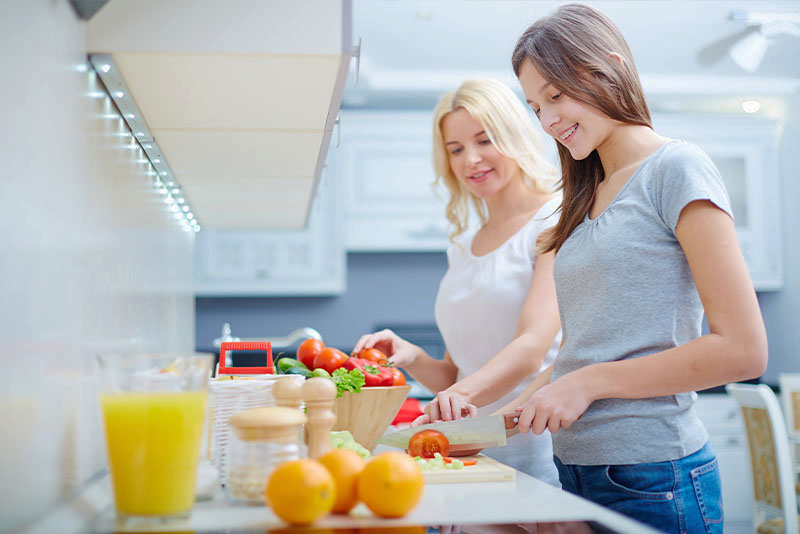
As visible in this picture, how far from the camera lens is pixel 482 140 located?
167 cm

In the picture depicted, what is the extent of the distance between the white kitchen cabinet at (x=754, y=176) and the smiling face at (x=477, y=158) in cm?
A: 263

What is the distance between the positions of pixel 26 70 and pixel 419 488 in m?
0.51

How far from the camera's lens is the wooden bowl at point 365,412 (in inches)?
46.1

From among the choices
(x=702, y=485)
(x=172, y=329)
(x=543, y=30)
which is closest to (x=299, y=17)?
(x=543, y=30)

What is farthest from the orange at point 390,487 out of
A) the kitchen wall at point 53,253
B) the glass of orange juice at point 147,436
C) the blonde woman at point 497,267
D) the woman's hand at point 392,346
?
the woman's hand at point 392,346

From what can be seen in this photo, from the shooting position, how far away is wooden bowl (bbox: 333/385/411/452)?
117cm

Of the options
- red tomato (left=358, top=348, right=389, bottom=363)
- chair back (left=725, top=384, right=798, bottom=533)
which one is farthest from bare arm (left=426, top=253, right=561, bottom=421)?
chair back (left=725, top=384, right=798, bottom=533)

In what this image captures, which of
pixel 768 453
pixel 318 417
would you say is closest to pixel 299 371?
pixel 318 417

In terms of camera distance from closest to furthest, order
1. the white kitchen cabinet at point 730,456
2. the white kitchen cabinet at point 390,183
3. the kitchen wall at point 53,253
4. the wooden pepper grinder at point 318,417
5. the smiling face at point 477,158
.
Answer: the kitchen wall at point 53,253, the wooden pepper grinder at point 318,417, the smiling face at point 477,158, the white kitchen cabinet at point 730,456, the white kitchen cabinet at point 390,183

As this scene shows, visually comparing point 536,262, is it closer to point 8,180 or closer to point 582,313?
point 582,313

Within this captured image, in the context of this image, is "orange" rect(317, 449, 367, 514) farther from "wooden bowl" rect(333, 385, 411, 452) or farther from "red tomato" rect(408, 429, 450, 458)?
"wooden bowl" rect(333, 385, 411, 452)

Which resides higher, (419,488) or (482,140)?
(482,140)

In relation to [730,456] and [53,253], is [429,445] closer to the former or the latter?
[53,253]

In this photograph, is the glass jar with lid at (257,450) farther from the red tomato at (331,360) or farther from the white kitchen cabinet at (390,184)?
the white kitchen cabinet at (390,184)
